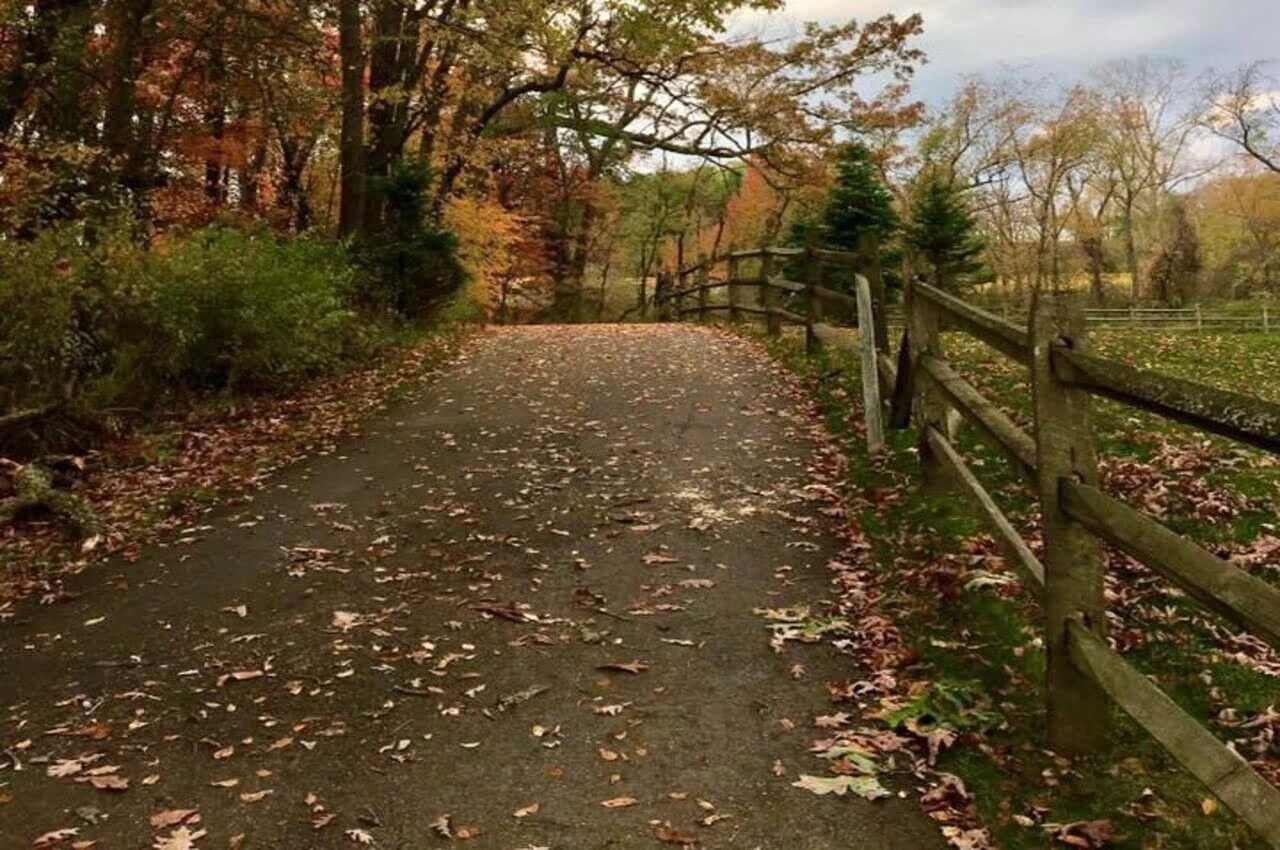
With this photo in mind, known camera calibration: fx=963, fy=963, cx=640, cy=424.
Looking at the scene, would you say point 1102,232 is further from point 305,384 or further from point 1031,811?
point 1031,811

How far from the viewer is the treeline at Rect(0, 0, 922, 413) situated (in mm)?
9258

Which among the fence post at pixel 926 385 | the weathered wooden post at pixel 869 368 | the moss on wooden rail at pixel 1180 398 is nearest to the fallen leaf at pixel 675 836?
the moss on wooden rail at pixel 1180 398

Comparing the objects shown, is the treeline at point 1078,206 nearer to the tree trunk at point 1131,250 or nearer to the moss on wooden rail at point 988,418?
the tree trunk at point 1131,250

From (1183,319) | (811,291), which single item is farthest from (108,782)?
(1183,319)

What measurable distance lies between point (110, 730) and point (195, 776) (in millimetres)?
679

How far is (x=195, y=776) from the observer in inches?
152

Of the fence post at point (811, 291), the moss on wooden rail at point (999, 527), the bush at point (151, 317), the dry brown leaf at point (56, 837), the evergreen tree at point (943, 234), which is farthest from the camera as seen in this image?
the evergreen tree at point (943, 234)

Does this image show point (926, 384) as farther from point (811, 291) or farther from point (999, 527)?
point (811, 291)

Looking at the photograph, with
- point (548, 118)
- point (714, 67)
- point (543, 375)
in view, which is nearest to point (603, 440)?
point (543, 375)

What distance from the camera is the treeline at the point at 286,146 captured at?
926 cm

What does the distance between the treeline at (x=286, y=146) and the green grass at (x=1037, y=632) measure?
22.6ft

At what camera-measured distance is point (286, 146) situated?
20.8 m

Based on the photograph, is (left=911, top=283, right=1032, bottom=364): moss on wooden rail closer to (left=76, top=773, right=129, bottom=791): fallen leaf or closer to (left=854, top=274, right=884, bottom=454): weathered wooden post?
(left=854, top=274, right=884, bottom=454): weathered wooden post

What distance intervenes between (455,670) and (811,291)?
8041mm
